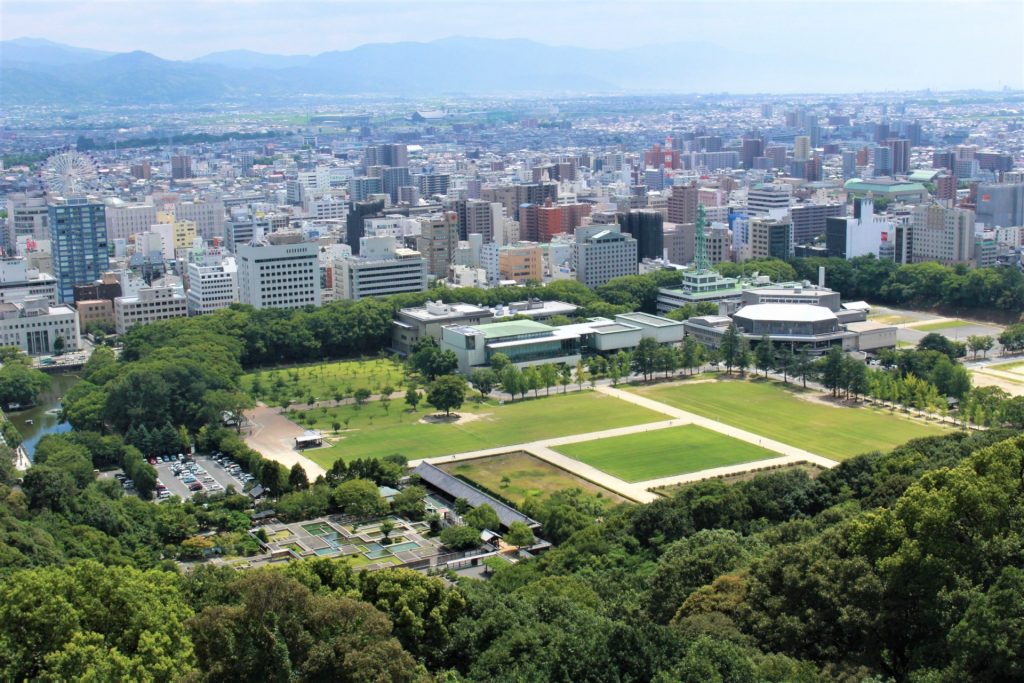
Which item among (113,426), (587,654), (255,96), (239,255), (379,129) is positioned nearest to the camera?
(587,654)

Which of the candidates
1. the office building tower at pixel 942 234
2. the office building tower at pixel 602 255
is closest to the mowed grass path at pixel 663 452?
the office building tower at pixel 602 255

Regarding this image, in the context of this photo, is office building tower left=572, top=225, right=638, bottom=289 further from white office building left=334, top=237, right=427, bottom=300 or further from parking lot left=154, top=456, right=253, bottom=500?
parking lot left=154, top=456, right=253, bottom=500

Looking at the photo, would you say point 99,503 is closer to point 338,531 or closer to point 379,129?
point 338,531

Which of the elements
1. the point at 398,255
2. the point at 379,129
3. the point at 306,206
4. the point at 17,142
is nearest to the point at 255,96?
the point at 379,129

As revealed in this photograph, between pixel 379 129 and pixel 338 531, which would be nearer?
pixel 338 531

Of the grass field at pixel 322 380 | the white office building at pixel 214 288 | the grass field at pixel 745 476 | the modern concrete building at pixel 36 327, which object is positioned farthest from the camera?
the white office building at pixel 214 288

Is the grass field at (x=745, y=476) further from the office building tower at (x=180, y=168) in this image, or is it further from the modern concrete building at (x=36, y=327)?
the office building tower at (x=180, y=168)
